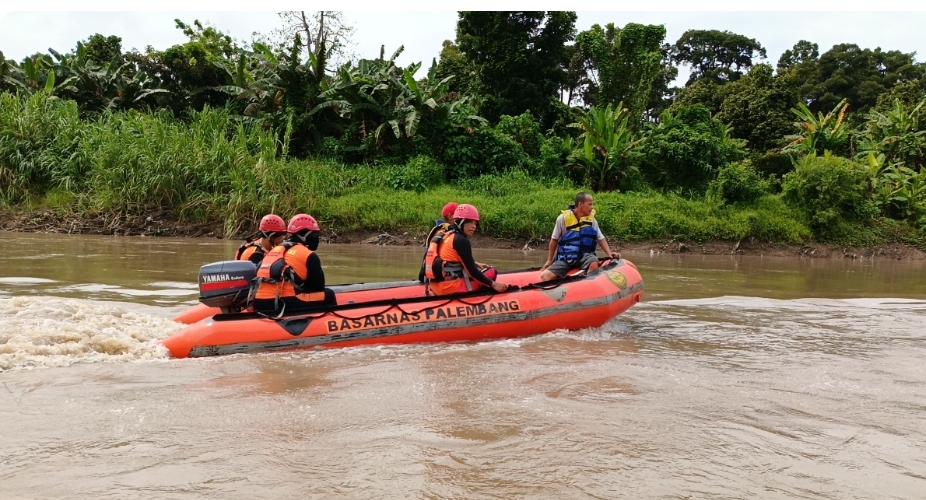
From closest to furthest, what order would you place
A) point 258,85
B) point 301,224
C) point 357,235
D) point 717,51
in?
point 301,224 → point 357,235 → point 258,85 → point 717,51

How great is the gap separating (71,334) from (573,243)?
176 inches

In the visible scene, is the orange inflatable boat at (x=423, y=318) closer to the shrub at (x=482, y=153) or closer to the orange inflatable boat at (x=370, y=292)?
the orange inflatable boat at (x=370, y=292)

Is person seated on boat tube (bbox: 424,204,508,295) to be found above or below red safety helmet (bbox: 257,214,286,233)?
below

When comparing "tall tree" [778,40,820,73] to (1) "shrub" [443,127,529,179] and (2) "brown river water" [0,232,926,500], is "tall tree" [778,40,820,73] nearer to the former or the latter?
(1) "shrub" [443,127,529,179]

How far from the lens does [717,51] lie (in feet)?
120

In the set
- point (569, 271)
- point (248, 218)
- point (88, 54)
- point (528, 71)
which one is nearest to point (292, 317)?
point (569, 271)

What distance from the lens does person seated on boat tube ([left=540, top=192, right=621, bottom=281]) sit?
723cm

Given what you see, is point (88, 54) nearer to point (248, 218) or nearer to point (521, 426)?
point (248, 218)

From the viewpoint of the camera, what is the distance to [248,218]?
49.4 ft

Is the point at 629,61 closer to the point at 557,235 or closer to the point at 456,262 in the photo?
the point at 557,235

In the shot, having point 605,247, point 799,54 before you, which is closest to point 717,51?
point 799,54

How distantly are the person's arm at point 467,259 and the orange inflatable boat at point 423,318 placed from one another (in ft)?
0.41

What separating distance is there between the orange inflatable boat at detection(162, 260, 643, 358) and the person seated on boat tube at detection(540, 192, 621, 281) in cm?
22

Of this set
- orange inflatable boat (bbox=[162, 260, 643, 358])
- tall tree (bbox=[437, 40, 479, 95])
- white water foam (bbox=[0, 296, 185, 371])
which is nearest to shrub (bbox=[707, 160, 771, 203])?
tall tree (bbox=[437, 40, 479, 95])
